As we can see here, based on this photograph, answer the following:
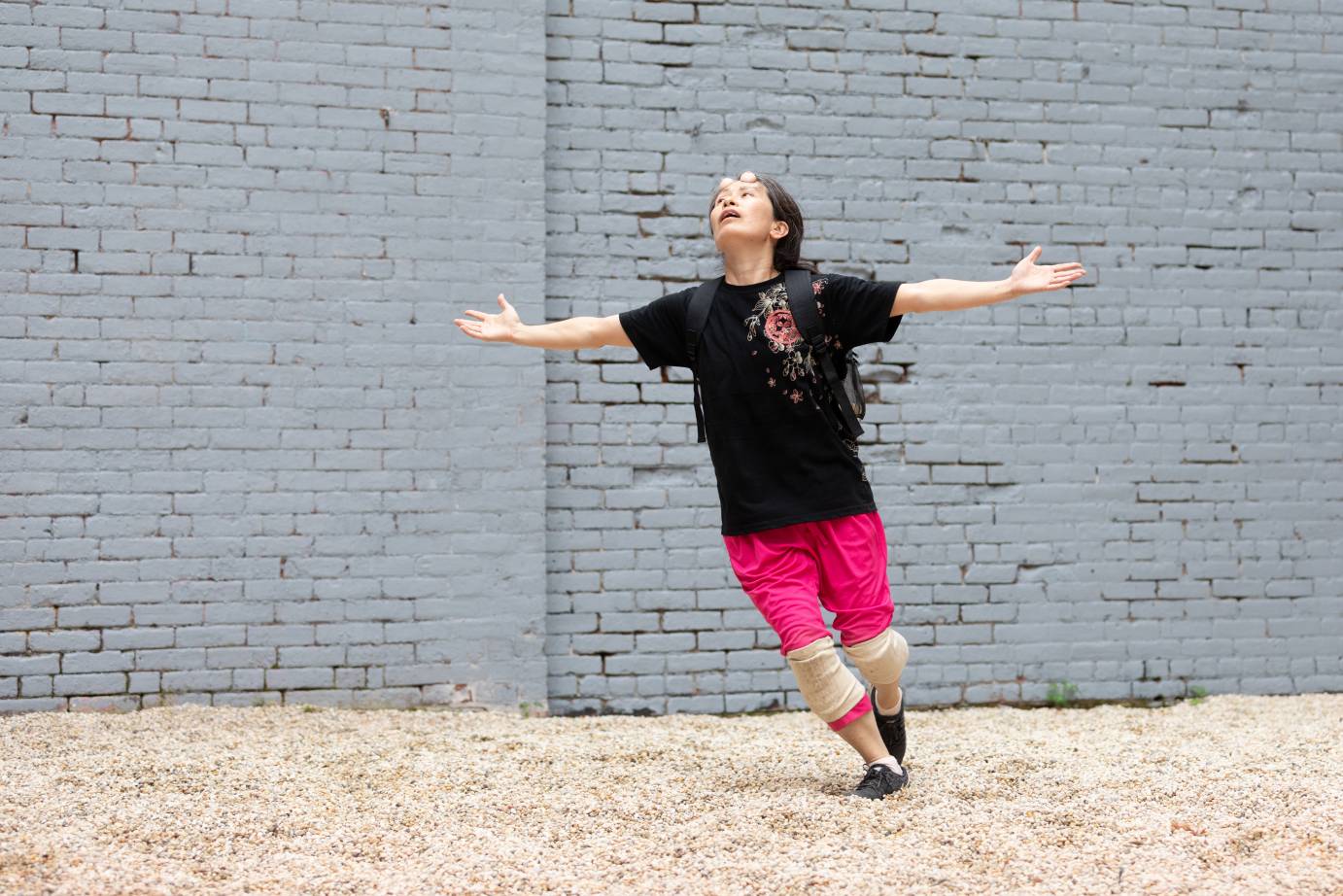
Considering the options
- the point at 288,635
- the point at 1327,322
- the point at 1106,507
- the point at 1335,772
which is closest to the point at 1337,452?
the point at 1327,322

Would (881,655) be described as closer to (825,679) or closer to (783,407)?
(825,679)

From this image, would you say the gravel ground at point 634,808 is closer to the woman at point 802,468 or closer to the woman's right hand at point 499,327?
the woman at point 802,468

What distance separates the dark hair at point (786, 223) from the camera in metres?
3.36

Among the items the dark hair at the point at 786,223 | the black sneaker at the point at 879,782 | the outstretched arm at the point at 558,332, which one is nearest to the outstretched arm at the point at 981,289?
the dark hair at the point at 786,223

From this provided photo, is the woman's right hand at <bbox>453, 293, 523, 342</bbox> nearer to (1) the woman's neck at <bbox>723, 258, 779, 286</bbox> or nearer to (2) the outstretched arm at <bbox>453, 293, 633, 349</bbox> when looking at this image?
(2) the outstretched arm at <bbox>453, 293, 633, 349</bbox>

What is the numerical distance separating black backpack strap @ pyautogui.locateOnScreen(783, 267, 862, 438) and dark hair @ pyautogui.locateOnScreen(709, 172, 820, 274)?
0.48ft

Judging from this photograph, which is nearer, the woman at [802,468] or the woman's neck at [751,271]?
the woman at [802,468]

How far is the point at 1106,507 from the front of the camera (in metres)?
5.12

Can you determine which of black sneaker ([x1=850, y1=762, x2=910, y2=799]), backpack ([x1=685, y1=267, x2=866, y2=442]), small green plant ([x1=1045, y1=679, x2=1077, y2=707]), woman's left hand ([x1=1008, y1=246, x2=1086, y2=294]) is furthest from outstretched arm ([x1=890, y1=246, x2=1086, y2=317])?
small green plant ([x1=1045, y1=679, x2=1077, y2=707])

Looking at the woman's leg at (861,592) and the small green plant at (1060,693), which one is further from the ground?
the woman's leg at (861,592)

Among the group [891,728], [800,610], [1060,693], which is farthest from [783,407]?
[1060,693]

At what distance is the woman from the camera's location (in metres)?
3.18

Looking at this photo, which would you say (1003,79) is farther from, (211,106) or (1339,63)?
(211,106)

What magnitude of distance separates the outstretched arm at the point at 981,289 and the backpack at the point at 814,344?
203 mm
